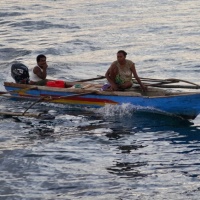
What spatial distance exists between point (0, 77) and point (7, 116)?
5.89m

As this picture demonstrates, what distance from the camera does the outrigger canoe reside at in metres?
16.4

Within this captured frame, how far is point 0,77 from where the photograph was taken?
76.4 ft

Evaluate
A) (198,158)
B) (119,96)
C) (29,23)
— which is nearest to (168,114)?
(119,96)

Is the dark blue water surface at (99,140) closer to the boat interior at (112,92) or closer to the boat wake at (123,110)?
the boat wake at (123,110)

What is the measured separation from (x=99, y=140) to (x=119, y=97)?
70.0 inches

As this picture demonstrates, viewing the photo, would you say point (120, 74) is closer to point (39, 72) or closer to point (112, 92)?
point (112, 92)

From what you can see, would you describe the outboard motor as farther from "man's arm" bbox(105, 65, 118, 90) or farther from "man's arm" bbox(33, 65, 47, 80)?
"man's arm" bbox(105, 65, 118, 90)

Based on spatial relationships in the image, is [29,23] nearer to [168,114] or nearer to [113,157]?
[168,114]

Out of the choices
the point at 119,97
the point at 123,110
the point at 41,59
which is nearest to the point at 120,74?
the point at 119,97

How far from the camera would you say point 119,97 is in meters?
16.9

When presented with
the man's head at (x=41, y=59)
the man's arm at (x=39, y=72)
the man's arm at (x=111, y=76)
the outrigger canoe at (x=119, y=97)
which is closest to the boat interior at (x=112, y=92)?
the outrigger canoe at (x=119, y=97)

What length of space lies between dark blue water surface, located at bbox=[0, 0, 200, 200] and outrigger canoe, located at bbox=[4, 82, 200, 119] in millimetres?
252

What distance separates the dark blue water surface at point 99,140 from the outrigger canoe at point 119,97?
0.25 metres

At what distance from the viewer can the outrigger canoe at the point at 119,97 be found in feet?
53.9
